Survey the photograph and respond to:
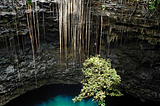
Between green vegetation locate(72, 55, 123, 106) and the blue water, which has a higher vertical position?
green vegetation locate(72, 55, 123, 106)

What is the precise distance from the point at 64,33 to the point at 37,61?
152 centimetres

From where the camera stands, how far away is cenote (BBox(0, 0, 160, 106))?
12.1 ft

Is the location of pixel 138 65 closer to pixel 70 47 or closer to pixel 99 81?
pixel 99 81

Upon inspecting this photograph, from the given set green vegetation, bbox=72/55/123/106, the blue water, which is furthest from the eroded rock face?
the blue water

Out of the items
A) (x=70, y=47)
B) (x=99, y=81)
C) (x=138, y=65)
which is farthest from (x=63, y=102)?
(x=138, y=65)

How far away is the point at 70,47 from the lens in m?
5.10

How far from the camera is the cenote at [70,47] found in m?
3.68

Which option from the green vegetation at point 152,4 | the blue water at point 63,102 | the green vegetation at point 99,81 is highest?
the green vegetation at point 152,4

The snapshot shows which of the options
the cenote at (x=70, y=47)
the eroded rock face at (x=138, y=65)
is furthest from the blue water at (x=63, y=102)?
the eroded rock face at (x=138, y=65)

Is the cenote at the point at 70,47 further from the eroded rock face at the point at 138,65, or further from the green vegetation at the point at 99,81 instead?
the green vegetation at the point at 99,81

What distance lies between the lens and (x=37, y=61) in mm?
4680

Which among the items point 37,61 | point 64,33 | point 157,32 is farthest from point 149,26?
point 37,61

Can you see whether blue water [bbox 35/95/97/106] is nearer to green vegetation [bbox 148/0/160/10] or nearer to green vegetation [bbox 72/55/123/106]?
green vegetation [bbox 72/55/123/106]

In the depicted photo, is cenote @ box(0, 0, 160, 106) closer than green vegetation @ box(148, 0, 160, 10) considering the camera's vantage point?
No
